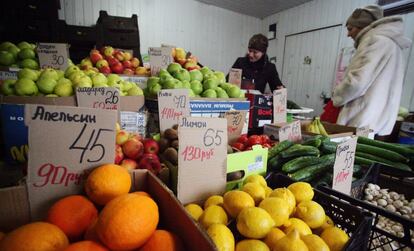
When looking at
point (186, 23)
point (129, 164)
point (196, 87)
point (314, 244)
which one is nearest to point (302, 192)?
point (314, 244)

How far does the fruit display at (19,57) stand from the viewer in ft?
5.50

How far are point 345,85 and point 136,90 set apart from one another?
5.44ft

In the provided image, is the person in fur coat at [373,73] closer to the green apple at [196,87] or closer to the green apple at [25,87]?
the green apple at [196,87]

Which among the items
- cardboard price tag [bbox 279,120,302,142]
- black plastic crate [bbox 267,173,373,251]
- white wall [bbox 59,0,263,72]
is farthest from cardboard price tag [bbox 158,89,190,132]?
white wall [bbox 59,0,263,72]

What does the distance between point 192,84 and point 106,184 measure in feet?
3.86

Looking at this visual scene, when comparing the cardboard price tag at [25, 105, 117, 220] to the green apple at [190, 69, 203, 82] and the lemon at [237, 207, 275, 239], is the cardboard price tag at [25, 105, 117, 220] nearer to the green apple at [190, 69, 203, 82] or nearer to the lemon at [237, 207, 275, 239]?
the lemon at [237, 207, 275, 239]

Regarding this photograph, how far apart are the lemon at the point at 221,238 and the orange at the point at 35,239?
0.31 meters

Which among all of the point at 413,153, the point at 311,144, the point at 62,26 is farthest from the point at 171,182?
the point at 62,26

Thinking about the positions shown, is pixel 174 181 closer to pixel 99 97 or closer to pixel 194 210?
pixel 194 210

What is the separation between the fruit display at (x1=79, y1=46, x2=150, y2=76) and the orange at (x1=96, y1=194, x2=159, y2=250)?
5.46ft

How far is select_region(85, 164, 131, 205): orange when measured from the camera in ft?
1.87

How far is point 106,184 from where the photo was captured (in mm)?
569

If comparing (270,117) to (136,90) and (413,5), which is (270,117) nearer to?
(136,90)

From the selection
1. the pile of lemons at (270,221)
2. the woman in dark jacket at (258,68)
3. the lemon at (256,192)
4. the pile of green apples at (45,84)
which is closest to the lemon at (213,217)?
the pile of lemons at (270,221)
